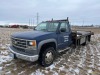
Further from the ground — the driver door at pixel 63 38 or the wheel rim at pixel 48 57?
the driver door at pixel 63 38

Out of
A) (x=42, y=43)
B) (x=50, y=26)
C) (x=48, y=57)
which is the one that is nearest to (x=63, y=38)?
(x=50, y=26)

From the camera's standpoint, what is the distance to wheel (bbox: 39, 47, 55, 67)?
17.2 ft

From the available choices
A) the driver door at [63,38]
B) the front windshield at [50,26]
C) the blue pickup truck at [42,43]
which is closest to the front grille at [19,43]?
the blue pickup truck at [42,43]

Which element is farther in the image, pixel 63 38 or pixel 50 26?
pixel 63 38

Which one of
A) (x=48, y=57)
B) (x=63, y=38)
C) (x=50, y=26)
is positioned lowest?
(x=48, y=57)

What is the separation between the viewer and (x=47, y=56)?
545 centimetres

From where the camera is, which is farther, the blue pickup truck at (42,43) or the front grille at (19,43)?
the front grille at (19,43)

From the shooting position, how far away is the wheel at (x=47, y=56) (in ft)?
17.2

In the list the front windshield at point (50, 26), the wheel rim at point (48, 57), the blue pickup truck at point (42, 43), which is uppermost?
the front windshield at point (50, 26)

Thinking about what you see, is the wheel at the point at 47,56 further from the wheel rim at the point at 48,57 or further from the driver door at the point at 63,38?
the driver door at the point at 63,38

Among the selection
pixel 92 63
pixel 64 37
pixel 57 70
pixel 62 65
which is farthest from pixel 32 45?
pixel 92 63

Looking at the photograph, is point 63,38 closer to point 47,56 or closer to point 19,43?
point 47,56

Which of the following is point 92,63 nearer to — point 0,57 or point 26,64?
point 26,64

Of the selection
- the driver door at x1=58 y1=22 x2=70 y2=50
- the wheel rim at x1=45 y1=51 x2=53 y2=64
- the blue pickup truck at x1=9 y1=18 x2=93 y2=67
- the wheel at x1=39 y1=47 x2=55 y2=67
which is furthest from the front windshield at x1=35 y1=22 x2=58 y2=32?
the wheel rim at x1=45 y1=51 x2=53 y2=64
